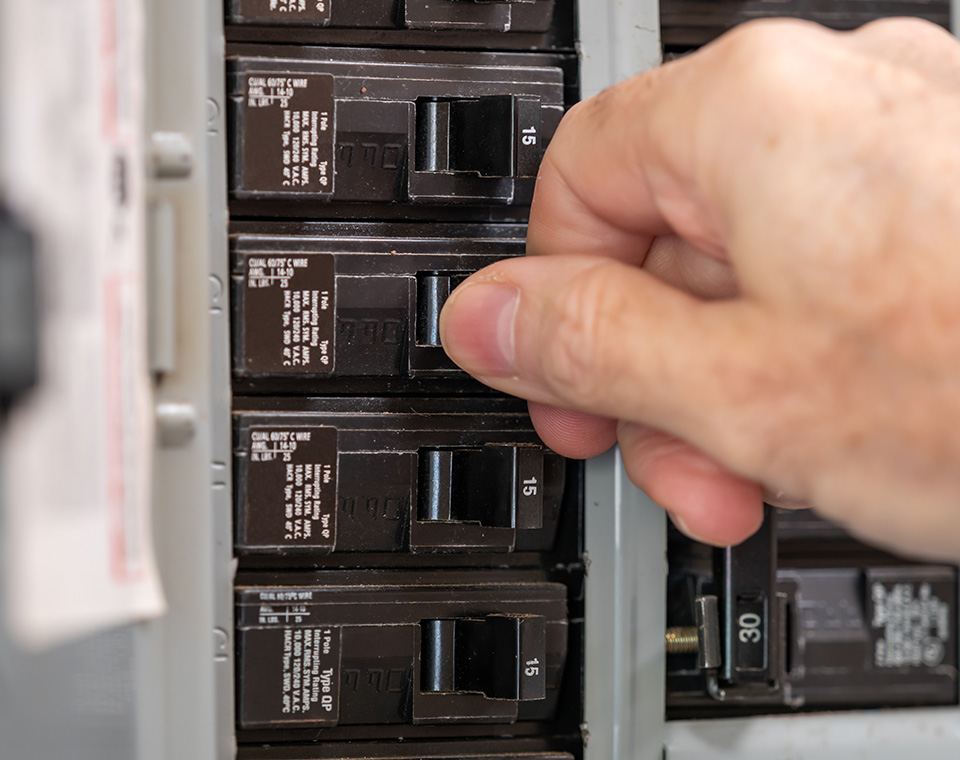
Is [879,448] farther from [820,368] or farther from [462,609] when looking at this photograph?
[462,609]

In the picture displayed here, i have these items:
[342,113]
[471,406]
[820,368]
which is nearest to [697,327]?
[820,368]

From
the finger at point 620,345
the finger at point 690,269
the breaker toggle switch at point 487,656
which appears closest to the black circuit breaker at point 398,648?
the breaker toggle switch at point 487,656

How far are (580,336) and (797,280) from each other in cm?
19

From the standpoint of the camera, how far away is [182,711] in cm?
86

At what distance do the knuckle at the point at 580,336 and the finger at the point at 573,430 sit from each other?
0.17 meters

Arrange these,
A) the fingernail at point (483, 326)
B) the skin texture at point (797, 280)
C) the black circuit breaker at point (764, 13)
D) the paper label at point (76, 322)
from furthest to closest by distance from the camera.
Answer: the black circuit breaker at point (764, 13), the fingernail at point (483, 326), the paper label at point (76, 322), the skin texture at point (797, 280)

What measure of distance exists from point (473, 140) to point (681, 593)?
24.6 inches

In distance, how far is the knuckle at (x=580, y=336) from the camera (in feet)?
2.29

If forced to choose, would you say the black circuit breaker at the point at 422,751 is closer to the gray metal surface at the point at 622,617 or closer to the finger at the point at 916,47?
the gray metal surface at the point at 622,617

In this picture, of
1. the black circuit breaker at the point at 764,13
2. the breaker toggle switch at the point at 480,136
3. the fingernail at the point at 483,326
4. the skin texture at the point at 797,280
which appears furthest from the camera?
the black circuit breaker at the point at 764,13

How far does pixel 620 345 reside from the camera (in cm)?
68

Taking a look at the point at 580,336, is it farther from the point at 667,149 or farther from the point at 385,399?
the point at 385,399

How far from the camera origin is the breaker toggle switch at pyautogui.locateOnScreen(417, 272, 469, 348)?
36.9 inches

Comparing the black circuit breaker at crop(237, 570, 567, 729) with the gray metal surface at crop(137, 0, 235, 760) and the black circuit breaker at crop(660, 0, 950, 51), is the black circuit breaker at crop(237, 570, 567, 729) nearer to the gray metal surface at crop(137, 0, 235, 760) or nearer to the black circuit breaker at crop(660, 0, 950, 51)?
the gray metal surface at crop(137, 0, 235, 760)
